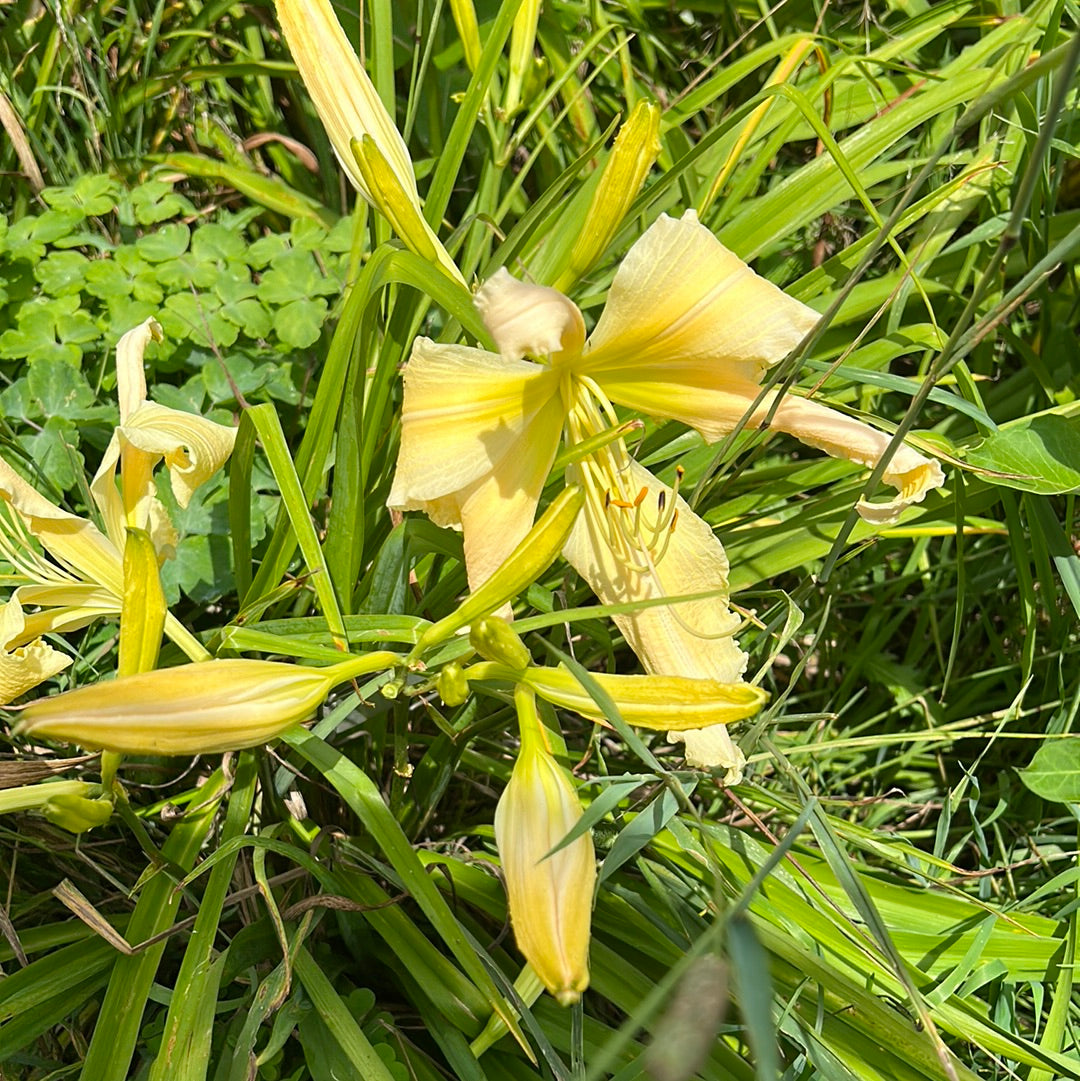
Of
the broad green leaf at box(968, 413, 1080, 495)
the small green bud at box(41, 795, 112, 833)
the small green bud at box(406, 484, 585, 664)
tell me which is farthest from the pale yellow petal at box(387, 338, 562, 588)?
the broad green leaf at box(968, 413, 1080, 495)

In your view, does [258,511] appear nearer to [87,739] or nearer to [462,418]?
[462,418]

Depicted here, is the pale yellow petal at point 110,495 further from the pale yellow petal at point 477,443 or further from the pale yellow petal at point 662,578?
the pale yellow petal at point 662,578

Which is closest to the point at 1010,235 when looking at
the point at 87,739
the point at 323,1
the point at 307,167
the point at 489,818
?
the point at 87,739

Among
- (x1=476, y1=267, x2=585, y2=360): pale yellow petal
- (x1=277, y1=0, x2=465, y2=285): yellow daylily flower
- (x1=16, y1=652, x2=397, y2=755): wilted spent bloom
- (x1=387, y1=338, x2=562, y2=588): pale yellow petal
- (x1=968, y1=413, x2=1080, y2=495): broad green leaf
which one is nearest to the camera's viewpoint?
(x1=16, y1=652, x2=397, y2=755): wilted spent bloom

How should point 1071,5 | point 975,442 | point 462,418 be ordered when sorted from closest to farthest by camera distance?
point 462,418 < point 975,442 < point 1071,5

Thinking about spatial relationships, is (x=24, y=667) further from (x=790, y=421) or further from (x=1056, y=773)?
(x=1056, y=773)

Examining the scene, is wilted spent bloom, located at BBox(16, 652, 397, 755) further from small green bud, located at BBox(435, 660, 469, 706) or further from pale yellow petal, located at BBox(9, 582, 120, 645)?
pale yellow petal, located at BBox(9, 582, 120, 645)
